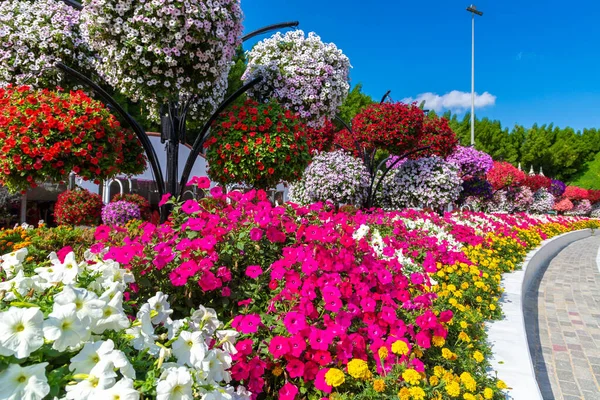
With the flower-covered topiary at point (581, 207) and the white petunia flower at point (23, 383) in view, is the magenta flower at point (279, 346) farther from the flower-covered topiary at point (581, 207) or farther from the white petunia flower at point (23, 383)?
the flower-covered topiary at point (581, 207)

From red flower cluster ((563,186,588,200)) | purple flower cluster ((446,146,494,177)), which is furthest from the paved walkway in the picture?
red flower cluster ((563,186,588,200))

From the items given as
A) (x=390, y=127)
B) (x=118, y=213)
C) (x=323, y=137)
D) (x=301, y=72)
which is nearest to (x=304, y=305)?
(x=301, y=72)

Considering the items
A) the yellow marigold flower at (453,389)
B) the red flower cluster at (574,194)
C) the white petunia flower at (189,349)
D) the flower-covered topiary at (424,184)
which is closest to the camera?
the white petunia flower at (189,349)

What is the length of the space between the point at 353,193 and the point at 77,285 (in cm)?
814

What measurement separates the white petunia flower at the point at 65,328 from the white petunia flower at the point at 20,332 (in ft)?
0.11

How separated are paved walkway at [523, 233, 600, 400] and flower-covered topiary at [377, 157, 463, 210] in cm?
313

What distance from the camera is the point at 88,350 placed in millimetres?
1159

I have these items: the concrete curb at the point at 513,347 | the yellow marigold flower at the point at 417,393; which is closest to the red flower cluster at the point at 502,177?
the concrete curb at the point at 513,347

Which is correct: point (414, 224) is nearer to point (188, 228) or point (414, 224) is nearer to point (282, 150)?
point (282, 150)

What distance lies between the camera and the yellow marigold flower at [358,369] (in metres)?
1.95

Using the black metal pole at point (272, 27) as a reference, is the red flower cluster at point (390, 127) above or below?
below

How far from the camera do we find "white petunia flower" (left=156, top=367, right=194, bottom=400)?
45.7 inches

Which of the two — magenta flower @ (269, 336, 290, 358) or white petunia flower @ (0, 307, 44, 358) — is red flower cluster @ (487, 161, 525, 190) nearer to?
magenta flower @ (269, 336, 290, 358)

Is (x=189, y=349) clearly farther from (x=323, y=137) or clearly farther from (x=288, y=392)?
(x=323, y=137)
